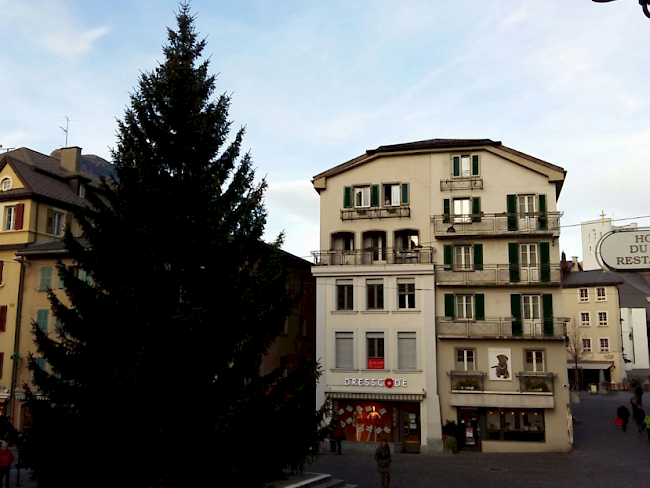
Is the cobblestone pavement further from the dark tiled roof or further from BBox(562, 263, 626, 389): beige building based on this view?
BBox(562, 263, 626, 389): beige building

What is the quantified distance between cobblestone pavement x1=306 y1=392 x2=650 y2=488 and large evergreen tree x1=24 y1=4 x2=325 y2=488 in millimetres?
10136

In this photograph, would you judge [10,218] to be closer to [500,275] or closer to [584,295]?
[500,275]

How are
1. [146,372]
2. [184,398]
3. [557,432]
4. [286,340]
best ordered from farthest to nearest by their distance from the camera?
1. [286,340]
2. [557,432]
3. [184,398]
4. [146,372]

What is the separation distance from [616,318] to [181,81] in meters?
64.9

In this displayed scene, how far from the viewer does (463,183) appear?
38.4 m

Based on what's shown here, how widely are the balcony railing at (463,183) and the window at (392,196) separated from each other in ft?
9.29

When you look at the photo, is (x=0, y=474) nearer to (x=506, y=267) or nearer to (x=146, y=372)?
(x=146, y=372)

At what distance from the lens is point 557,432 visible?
114ft

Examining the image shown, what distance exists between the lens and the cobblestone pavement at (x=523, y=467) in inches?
995

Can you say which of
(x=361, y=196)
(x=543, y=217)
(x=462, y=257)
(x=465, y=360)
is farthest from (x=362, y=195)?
(x=465, y=360)

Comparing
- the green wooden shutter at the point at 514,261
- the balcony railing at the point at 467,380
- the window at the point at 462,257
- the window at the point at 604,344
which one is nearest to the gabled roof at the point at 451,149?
the green wooden shutter at the point at 514,261

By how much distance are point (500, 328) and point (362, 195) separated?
38.9 feet

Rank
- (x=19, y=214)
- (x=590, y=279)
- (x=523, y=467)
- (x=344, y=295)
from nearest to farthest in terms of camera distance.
Answer: (x=523, y=467)
(x=344, y=295)
(x=19, y=214)
(x=590, y=279)

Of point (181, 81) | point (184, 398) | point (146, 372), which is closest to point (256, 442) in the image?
point (184, 398)
